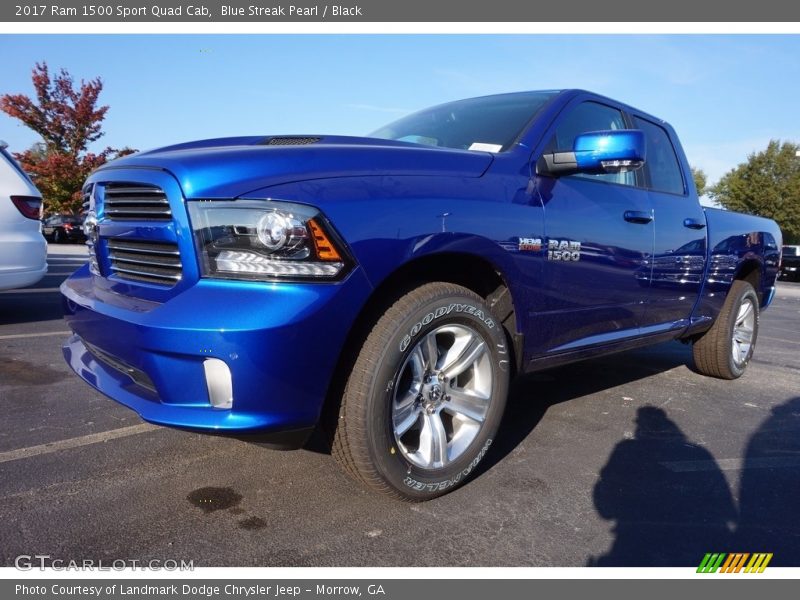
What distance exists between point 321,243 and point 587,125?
2095 mm

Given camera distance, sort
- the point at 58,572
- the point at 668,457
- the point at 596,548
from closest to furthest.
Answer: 1. the point at 58,572
2. the point at 596,548
3. the point at 668,457

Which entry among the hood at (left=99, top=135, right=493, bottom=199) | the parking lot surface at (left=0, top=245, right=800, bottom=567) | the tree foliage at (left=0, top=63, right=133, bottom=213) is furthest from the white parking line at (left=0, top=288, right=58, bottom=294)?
the tree foliage at (left=0, top=63, right=133, bottom=213)

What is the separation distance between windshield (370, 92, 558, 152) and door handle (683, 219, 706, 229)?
1362mm

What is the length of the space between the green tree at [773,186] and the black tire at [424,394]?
140 ft

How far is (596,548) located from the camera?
6.81 ft

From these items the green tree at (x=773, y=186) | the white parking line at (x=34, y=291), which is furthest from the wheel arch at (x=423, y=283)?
the green tree at (x=773, y=186)

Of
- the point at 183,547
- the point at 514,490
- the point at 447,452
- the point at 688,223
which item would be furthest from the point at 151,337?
the point at 688,223

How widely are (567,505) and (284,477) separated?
3.91 ft

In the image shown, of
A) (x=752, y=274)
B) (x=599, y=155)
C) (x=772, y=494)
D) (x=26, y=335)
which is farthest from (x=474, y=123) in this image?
(x=26, y=335)

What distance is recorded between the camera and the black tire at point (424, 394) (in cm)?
207

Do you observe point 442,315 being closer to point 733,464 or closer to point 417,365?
point 417,365

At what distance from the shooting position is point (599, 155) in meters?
2.65

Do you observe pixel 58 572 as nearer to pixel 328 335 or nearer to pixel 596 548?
pixel 328 335

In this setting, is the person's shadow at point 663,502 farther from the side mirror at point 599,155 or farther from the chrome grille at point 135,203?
the chrome grille at point 135,203
